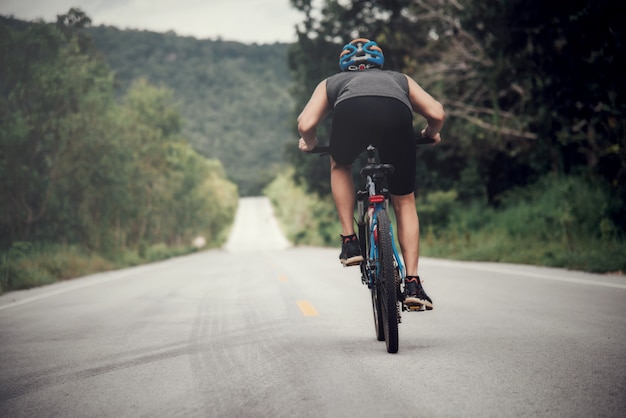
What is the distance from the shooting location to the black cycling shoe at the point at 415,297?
438cm

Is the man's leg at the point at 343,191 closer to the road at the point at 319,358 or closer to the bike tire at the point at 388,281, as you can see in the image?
the bike tire at the point at 388,281

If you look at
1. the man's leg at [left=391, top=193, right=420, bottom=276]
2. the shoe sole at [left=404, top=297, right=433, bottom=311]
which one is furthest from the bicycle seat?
the shoe sole at [left=404, top=297, right=433, bottom=311]

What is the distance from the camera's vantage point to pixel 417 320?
601 cm

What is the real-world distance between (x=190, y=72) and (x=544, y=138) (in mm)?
186502

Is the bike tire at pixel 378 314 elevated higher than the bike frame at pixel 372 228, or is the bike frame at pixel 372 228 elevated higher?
the bike frame at pixel 372 228

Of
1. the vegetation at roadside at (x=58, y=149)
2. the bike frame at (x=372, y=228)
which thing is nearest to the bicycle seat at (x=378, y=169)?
the bike frame at (x=372, y=228)

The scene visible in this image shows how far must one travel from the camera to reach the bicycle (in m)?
4.21

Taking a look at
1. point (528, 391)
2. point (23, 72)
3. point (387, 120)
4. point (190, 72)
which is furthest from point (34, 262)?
point (190, 72)

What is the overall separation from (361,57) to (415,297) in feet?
5.66

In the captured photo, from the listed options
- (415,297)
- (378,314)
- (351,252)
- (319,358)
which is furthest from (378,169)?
(319,358)

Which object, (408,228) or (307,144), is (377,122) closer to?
(307,144)

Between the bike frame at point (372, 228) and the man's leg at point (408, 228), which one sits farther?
the man's leg at point (408, 228)

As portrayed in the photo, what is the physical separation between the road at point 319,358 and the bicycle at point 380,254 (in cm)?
21

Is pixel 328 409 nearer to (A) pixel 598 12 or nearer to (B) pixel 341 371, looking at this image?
(B) pixel 341 371
